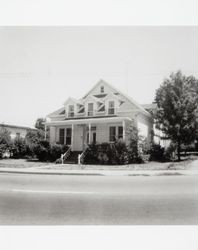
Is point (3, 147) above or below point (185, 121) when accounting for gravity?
below

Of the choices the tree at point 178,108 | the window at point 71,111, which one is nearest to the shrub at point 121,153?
the tree at point 178,108

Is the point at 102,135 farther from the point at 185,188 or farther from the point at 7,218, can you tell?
the point at 7,218

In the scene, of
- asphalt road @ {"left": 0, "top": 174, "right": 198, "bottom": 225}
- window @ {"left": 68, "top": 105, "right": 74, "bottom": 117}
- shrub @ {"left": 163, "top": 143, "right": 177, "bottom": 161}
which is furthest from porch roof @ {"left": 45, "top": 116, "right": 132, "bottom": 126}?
asphalt road @ {"left": 0, "top": 174, "right": 198, "bottom": 225}

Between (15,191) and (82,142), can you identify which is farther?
(82,142)

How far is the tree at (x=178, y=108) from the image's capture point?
23312 millimetres

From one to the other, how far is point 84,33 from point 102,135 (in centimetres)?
1772

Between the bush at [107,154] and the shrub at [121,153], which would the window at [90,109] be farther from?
the shrub at [121,153]

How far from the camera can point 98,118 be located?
26016 mm

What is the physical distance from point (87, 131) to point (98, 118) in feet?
7.80

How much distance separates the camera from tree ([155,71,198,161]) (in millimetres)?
23312

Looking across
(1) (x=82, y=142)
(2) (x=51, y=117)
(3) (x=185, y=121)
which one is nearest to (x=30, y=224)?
(3) (x=185, y=121)

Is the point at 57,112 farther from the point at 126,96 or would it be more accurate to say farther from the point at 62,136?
the point at 126,96

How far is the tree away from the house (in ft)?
8.02

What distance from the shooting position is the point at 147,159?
2314 cm
